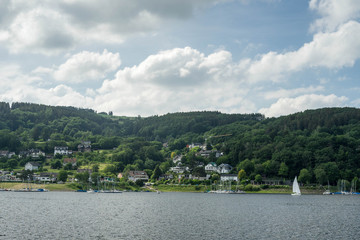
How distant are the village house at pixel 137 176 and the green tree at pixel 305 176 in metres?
68.2

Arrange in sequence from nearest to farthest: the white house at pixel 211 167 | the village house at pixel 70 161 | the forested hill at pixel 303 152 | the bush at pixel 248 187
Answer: the bush at pixel 248 187 → the forested hill at pixel 303 152 → the white house at pixel 211 167 → the village house at pixel 70 161

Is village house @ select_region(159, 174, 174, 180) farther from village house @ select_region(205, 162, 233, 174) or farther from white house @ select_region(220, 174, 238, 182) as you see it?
white house @ select_region(220, 174, 238, 182)

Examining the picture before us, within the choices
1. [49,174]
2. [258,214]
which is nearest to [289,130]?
[49,174]

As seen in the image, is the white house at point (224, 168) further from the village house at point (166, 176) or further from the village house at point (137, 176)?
the village house at point (137, 176)

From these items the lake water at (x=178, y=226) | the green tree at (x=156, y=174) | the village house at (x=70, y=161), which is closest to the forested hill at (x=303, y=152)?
the green tree at (x=156, y=174)

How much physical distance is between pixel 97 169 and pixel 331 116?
120945mm

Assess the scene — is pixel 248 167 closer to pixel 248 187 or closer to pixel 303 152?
pixel 248 187

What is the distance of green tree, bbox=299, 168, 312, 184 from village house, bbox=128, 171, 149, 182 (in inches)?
2685

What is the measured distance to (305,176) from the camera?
138125 millimetres

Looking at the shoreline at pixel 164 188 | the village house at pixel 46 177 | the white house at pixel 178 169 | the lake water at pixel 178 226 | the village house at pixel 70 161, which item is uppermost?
the village house at pixel 70 161

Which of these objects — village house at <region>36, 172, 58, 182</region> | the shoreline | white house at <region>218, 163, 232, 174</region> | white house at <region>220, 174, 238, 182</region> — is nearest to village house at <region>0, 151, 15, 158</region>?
village house at <region>36, 172, 58, 182</region>

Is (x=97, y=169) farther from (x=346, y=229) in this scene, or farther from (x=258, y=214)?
(x=346, y=229)

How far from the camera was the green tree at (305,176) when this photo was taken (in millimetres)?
137825

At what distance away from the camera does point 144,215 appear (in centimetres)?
6512
